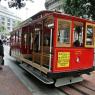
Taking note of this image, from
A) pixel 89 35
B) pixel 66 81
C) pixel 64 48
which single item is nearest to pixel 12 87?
pixel 66 81

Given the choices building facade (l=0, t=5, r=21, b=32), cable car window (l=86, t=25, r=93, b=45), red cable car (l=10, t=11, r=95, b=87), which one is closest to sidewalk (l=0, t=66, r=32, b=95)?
red cable car (l=10, t=11, r=95, b=87)

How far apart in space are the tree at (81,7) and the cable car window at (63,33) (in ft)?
17.3

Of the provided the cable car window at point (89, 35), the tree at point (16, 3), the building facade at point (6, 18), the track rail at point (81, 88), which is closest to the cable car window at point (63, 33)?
the cable car window at point (89, 35)

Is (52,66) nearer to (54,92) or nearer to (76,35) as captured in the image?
(54,92)

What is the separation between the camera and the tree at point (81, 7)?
42.0 ft

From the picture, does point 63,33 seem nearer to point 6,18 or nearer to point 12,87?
point 12,87

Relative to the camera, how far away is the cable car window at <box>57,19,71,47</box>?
7.75 m

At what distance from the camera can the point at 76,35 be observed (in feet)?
28.4

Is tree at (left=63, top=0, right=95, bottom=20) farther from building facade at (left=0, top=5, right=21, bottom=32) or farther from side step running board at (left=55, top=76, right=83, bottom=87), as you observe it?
building facade at (left=0, top=5, right=21, bottom=32)

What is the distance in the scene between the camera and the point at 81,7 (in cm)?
1326

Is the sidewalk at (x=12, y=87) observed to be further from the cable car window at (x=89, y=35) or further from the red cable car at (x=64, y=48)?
the cable car window at (x=89, y=35)

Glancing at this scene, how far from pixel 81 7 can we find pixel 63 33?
5809 millimetres

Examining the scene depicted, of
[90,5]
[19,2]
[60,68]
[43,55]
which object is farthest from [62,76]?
[90,5]

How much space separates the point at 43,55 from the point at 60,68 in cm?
156
